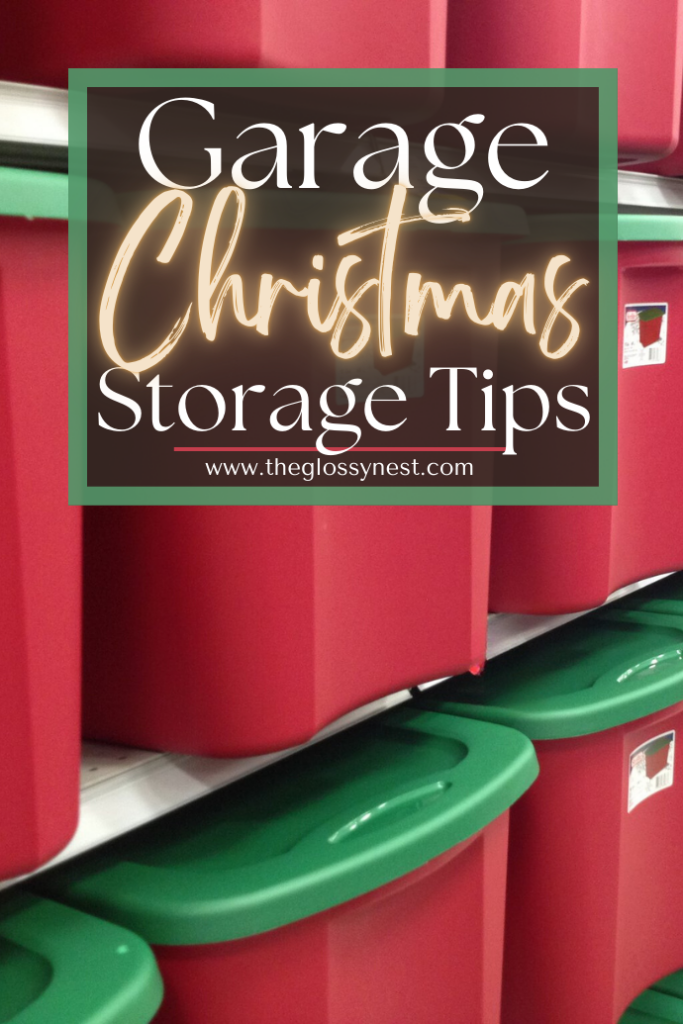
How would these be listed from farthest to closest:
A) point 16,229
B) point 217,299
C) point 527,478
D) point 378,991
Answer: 1. point 527,478
2. point 378,991
3. point 217,299
4. point 16,229

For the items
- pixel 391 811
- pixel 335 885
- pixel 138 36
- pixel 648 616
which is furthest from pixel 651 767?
pixel 138 36

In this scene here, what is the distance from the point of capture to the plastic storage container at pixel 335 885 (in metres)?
0.77

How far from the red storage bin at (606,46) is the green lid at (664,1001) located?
39.8 inches

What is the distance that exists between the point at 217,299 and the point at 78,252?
113mm

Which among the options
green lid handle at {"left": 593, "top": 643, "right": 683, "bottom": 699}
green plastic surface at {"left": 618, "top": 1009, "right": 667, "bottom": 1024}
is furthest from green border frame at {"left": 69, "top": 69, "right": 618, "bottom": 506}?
green plastic surface at {"left": 618, "top": 1009, "right": 667, "bottom": 1024}

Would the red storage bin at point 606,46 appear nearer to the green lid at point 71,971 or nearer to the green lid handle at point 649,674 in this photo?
the green lid handle at point 649,674

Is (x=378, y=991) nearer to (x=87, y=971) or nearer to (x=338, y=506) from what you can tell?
(x=87, y=971)

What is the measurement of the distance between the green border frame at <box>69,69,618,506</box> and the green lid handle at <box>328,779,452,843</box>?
0.81 feet

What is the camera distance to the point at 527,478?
3.72 feet

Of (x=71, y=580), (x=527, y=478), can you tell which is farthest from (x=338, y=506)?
(x=527, y=478)

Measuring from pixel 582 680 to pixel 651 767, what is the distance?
0.14 m

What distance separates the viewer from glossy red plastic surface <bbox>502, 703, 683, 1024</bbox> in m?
1.15

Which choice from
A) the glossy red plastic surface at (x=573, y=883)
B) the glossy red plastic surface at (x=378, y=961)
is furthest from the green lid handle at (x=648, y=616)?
the glossy red plastic surface at (x=378, y=961)

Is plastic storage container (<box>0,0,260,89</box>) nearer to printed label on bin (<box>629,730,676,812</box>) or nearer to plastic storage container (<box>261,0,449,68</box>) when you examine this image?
plastic storage container (<box>261,0,449,68</box>)
